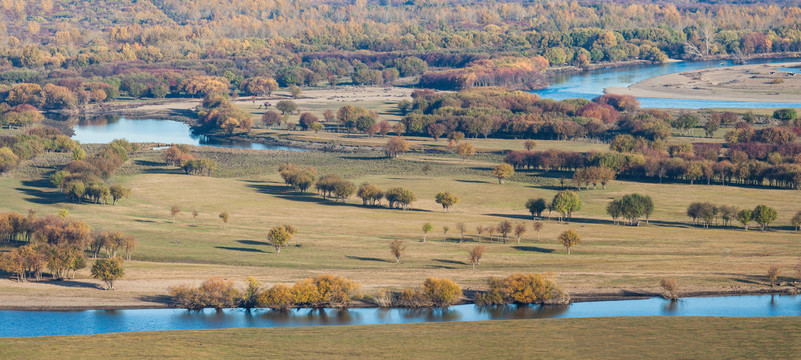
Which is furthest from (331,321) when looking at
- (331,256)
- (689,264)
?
(689,264)

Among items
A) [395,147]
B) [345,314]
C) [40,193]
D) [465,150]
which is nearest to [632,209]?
[345,314]

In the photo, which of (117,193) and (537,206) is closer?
(537,206)

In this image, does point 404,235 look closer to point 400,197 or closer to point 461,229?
point 461,229

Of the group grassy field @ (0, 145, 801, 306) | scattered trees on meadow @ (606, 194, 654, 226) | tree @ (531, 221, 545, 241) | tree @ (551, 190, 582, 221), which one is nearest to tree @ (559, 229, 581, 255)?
grassy field @ (0, 145, 801, 306)

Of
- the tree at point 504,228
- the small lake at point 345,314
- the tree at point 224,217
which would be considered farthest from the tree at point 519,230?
the tree at point 224,217

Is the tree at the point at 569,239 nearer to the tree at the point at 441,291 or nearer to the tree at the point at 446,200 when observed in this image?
the tree at the point at 441,291

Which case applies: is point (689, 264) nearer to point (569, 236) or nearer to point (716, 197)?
point (569, 236)
